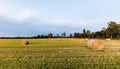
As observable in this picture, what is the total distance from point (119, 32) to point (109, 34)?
16.6 ft

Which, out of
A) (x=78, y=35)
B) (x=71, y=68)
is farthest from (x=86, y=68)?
(x=78, y=35)

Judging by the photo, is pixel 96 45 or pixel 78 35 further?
pixel 78 35

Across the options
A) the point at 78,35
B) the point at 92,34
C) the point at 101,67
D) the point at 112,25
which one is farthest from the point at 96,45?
the point at 112,25

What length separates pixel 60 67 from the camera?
1049 centimetres

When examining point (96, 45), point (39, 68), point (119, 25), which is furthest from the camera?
point (119, 25)

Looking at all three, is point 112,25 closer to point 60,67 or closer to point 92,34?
point 92,34

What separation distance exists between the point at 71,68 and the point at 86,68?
57 cm

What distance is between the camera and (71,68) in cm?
1024

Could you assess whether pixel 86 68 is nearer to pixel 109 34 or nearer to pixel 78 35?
pixel 78 35

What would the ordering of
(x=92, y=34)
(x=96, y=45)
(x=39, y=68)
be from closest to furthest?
(x=39, y=68) → (x=96, y=45) → (x=92, y=34)

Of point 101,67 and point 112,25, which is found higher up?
point 112,25

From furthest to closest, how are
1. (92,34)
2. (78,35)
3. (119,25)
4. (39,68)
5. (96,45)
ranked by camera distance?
1. (119,25)
2. (92,34)
3. (78,35)
4. (96,45)
5. (39,68)

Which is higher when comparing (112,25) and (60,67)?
(112,25)

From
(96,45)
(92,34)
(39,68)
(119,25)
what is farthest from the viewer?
(119,25)
